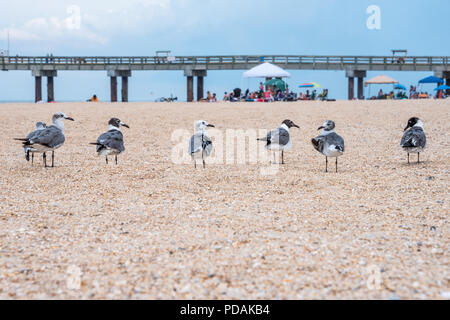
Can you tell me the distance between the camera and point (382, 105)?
21.2 m

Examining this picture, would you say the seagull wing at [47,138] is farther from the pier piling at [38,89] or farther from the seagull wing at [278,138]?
the pier piling at [38,89]

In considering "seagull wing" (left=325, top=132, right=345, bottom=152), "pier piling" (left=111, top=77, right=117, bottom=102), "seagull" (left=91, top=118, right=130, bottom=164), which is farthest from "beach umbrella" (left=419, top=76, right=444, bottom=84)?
"seagull" (left=91, top=118, right=130, bottom=164)

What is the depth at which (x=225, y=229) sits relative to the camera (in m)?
5.17

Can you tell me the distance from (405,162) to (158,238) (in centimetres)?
693

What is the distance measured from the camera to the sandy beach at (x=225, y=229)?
12.2ft

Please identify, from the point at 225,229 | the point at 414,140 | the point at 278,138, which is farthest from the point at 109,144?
the point at 414,140

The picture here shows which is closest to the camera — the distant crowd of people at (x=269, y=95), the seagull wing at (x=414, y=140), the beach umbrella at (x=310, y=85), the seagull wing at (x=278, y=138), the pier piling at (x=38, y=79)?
the seagull wing at (x=414, y=140)

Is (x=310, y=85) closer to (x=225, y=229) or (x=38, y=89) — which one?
(x=38, y=89)

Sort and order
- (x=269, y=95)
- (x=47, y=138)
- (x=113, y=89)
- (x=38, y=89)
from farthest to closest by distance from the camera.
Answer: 1. (x=38, y=89)
2. (x=113, y=89)
3. (x=269, y=95)
4. (x=47, y=138)

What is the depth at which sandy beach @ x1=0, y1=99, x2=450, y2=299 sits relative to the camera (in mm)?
3727

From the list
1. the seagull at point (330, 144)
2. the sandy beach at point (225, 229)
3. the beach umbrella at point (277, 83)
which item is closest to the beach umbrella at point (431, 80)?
the beach umbrella at point (277, 83)

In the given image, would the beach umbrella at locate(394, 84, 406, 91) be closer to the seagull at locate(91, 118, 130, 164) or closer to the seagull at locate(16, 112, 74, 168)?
the seagull at locate(91, 118, 130, 164)

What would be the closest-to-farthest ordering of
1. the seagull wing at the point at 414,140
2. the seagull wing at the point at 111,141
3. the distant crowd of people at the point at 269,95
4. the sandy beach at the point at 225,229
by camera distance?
the sandy beach at the point at 225,229 → the seagull wing at the point at 414,140 → the seagull wing at the point at 111,141 → the distant crowd of people at the point at 269,95
